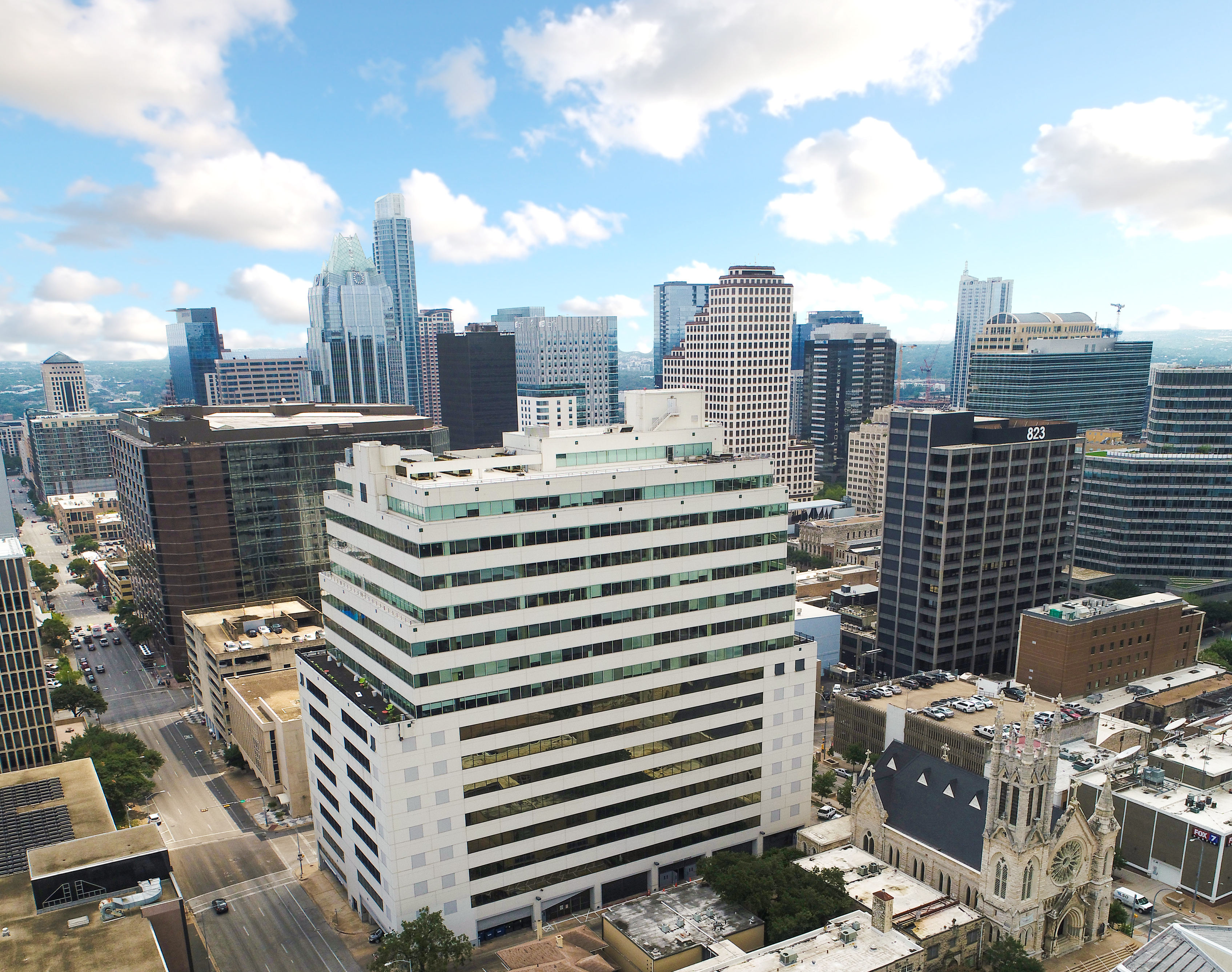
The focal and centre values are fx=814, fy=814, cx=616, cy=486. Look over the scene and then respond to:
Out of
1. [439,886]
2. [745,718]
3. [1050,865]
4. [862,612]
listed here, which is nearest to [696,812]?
[745,718]

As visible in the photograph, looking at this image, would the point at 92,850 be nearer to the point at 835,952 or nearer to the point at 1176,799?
the point at 835,952

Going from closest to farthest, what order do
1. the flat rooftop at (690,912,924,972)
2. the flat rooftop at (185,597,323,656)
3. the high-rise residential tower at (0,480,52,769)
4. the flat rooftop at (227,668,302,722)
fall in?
the flat rooftop at (690,912,924,972) → the high-rise residential tower at (0,480,52,769) → the flat rooftop at (227,668,302,722) → the flat rooftop at (185,597,323,656)

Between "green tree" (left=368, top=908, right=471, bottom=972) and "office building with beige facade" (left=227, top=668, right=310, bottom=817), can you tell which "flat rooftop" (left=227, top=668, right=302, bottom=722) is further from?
"green tree" (left=368, top=908, right=471, bottom=972)

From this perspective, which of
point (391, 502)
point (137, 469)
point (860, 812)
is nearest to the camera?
point (391, 502)

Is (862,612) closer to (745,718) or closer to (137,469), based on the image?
(745,718)

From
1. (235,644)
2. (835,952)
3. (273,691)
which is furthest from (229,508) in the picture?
(835,952)

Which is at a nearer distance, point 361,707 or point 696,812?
point 361,707

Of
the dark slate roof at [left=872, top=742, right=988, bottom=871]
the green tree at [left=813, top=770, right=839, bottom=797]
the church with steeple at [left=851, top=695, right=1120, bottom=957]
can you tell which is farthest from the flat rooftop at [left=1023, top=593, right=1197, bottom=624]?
the dark slate roof at [left=872, top=742, right=988, bottom=871]
